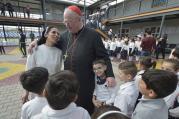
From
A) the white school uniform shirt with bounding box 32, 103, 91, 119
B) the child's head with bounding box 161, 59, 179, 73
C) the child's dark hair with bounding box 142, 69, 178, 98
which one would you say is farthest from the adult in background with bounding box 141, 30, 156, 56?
the white school uniform shirt with bounding box 32, 103, 91, 119

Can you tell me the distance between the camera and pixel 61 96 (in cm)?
112

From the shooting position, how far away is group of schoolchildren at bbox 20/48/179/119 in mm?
1143

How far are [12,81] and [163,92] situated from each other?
5.98 m

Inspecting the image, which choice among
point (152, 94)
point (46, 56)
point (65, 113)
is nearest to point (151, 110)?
point (152, 94)

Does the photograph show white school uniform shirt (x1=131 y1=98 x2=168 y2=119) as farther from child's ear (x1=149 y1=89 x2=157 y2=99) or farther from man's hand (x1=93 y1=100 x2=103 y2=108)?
man's hand (x1=93 y1=100 x2=103 y2=108)

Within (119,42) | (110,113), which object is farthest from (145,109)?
(119,42)

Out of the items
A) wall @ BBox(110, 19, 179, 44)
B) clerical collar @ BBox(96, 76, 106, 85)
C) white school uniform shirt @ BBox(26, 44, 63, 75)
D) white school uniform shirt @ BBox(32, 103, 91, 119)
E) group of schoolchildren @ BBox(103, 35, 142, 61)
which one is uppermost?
wall @ BBox(110, 19, 179, 44)

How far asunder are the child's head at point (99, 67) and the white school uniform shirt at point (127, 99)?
1.48ft

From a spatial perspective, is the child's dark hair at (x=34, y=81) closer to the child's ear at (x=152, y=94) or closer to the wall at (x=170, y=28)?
the child's ear at (x=152, y=94)

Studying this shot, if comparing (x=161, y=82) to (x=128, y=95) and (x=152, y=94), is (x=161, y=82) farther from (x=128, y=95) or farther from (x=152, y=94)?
(x=128, y=95)

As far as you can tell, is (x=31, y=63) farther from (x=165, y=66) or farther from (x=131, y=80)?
(x=165, y=66)

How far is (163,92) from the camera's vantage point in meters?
1.46

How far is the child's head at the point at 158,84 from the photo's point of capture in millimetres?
1451

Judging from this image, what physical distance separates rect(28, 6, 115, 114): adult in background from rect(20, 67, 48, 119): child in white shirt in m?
0.64
